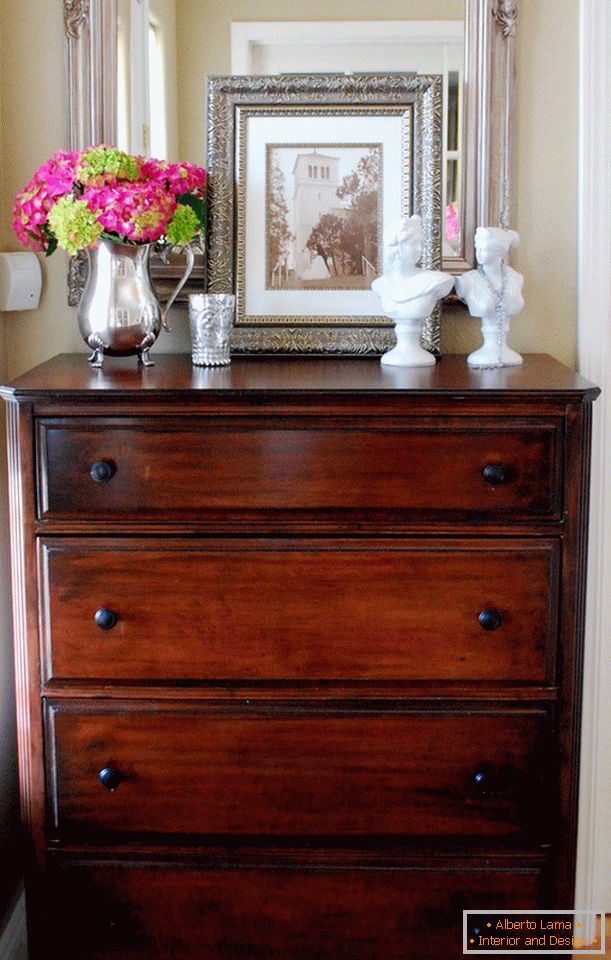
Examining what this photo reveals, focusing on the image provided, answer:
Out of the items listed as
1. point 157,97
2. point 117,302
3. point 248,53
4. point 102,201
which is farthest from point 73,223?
point 248,53

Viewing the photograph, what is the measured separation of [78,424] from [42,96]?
774 mm

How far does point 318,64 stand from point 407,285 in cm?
49

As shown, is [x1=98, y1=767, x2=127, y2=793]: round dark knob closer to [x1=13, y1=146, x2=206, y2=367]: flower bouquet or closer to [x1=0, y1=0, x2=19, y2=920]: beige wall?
[x1=0, y1=0, x2=19, y2=920]: beige wall

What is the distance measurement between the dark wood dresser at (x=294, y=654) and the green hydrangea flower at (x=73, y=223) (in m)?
0.23

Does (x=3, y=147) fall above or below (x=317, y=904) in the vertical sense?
above

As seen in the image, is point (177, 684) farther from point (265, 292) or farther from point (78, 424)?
point (265, 292)

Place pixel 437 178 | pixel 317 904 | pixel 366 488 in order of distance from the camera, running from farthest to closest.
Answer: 1. pixel 437 178
2. pixel 317 904
3. pixel 366 488

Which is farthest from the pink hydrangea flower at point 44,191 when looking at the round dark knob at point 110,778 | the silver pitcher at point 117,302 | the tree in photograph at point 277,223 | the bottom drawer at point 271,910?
the bottom drawer at point 271,910

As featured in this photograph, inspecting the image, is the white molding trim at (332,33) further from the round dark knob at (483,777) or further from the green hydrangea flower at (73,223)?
the round dark knob at (483,777)

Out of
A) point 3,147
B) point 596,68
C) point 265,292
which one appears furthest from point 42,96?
point 596,68

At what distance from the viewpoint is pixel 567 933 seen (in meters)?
1.95

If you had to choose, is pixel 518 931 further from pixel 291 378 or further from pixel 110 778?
pixel 291 378

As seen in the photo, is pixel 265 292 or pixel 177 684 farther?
pixel 265 292

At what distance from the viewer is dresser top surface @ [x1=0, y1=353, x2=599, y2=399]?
5.93 ft
